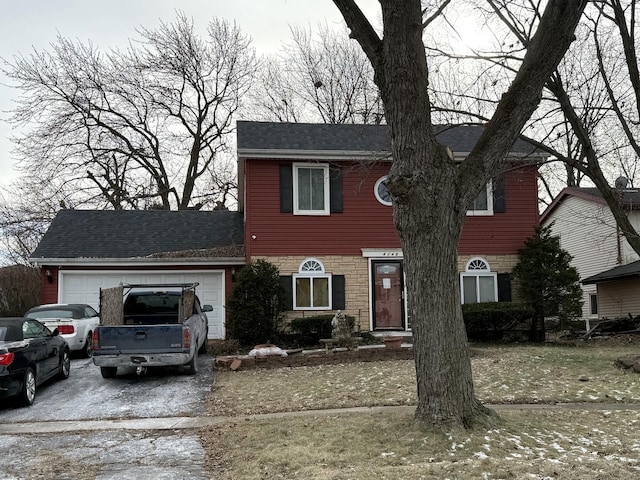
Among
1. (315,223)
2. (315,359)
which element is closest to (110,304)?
(315,359)

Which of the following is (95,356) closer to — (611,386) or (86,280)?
(86,280)

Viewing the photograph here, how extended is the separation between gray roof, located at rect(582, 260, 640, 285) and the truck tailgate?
16.7m

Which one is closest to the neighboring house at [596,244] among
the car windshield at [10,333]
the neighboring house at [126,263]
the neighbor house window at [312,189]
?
the neighbor house window at [312,189]

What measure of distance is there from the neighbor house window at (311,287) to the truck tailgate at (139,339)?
5926mm

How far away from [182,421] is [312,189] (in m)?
9.85

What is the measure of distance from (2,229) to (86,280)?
1521 centimetres

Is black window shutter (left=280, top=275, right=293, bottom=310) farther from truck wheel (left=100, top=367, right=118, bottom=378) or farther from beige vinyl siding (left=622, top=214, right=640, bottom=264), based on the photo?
beige vinyl siding (left=622, top=214, right=640, bottom=264)

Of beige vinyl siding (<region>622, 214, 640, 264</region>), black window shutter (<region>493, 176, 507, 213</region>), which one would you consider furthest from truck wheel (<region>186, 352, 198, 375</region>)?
beige vinyl siding (<region>622, 214, 640, 264</region>)

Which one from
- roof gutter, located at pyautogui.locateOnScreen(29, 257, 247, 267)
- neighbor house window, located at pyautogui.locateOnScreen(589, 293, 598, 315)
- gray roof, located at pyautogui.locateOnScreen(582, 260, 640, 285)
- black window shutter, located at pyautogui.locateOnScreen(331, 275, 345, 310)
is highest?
roof gutter, located at pyautogui.locateOnScreen(29, 257, 247, 267)

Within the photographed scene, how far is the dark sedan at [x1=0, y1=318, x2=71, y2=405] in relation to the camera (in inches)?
384

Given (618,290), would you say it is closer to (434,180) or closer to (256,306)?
(256,306)

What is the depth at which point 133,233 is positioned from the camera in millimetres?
19984

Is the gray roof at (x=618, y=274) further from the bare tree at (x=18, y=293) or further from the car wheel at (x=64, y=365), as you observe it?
the bare tree at (x=18, y=293)

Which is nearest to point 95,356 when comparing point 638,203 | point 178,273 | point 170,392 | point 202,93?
point 170,392
